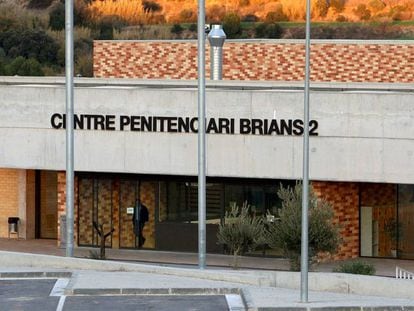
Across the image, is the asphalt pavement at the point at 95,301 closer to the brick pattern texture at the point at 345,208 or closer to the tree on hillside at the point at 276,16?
the brick pattern texture at the point at 345,208

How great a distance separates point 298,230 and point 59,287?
7755 millimetres

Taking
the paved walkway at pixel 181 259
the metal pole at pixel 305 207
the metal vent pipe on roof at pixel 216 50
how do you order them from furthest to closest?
the metal vent pipe on roof at pixel 216 50
the paved walkway at pixel 181 259
the metal pole at pixel 305 207

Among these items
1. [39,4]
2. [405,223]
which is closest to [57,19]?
[39,4]

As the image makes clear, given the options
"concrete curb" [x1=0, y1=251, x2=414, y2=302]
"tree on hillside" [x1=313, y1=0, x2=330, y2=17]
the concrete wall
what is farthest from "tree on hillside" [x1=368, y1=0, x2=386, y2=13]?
"concrete curb" [x1=0, y1=251, x2=414, y2=302]

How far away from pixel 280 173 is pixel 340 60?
34.2ft

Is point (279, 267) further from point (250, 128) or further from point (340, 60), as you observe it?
point (340, 60)

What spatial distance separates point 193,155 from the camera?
4534cm

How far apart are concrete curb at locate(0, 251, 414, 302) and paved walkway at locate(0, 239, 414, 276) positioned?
6.05m

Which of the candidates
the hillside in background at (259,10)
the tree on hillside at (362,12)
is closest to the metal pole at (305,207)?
the hillside in background at (259,10)

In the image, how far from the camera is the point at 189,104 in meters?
45.4

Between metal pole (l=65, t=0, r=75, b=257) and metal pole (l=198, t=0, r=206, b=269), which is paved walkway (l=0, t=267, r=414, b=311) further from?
metal pole (l=65, t=0, r=75, b=257)

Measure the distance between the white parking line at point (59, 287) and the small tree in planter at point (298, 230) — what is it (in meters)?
6.87

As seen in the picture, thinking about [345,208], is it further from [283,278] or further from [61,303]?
[61,303]

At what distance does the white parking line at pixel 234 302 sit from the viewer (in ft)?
103
